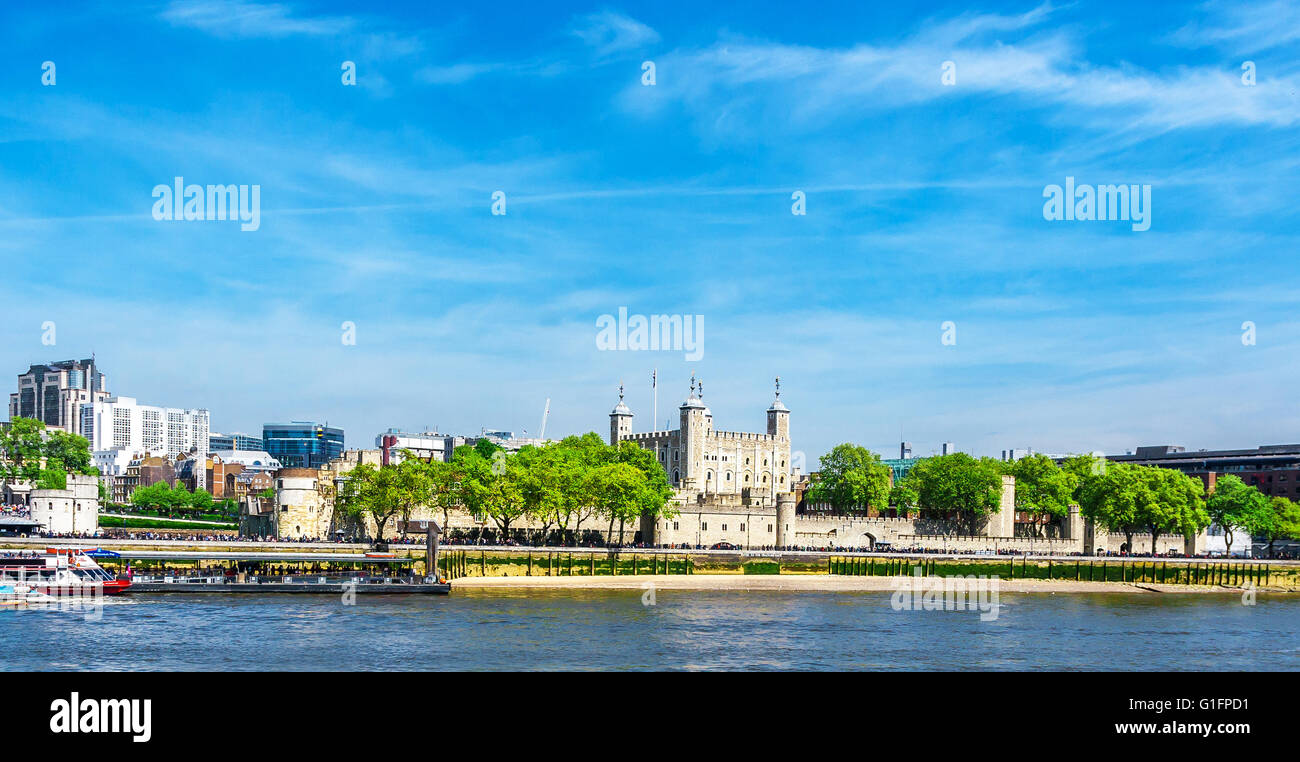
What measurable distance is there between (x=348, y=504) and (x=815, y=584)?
123 ft

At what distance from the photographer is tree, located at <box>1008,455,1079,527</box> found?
4985 inches

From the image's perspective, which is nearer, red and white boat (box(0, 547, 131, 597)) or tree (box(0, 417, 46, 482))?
red and white boat (box(0, 547, 131, 597))

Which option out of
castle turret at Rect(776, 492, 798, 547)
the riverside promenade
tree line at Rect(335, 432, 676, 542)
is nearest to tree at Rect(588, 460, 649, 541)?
tree line at Rect(335, 432, 676, 542)

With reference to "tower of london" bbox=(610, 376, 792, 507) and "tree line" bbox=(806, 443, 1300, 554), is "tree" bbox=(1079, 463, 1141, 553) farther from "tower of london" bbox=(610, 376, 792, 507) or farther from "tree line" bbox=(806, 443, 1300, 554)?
"tower of london" bbox=(610, 376, 792, 507)

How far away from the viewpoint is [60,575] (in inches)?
2441

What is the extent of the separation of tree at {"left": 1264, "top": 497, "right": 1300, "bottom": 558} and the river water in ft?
187

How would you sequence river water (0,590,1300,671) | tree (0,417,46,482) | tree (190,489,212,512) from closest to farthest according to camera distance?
river water (0,590,1300,671) → tree (0,417,46,482) → tree (190,489,212,512)

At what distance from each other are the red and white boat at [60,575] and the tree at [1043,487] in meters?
91.6

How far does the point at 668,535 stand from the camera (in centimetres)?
11056

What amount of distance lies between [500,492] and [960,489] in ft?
164
